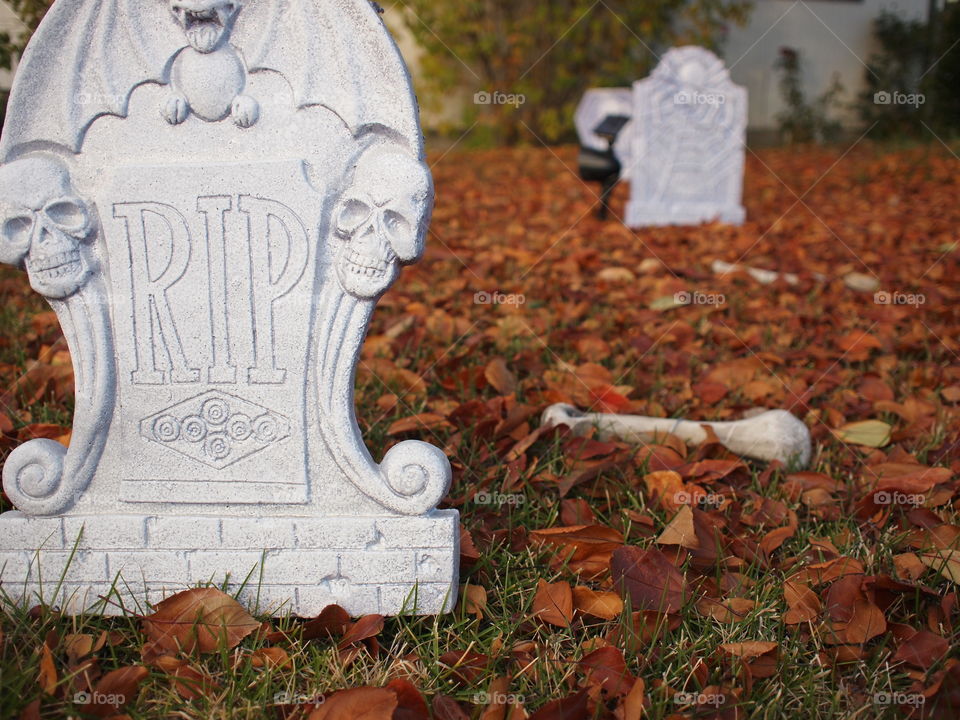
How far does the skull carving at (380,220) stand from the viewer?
162 centimetres

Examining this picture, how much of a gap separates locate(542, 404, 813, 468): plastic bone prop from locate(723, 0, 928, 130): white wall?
37.9 feet

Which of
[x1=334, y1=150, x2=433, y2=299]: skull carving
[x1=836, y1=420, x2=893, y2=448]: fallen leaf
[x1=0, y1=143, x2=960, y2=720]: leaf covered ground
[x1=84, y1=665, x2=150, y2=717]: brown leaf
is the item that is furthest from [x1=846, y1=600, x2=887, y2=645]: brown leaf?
[x1=84, y1=665, x2=150, y2=717]: brown leaf

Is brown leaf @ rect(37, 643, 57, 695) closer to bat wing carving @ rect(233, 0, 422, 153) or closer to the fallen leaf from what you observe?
bat wing carving @ rect(233, 0, 422, 153)

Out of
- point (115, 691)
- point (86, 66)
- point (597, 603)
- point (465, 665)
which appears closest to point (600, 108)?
point (86, 66)

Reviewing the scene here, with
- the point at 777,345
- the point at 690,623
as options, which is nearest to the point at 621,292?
the point at 777,345

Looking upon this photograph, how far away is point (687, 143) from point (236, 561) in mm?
5236

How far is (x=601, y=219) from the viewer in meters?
6.19

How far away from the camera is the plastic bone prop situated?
237cm

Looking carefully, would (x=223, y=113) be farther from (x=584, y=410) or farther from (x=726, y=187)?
(x=726, y=187)

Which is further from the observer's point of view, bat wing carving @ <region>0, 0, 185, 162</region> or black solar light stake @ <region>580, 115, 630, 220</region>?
black solar light stake @ <region>580, 115, 630, 220</region>

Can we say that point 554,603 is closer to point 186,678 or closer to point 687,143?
point 186,678

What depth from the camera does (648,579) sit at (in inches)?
67.5

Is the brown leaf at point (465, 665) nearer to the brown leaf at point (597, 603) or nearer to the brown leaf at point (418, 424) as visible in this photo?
the brown leaf at point (597, 603)

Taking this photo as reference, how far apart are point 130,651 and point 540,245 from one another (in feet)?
13.2
